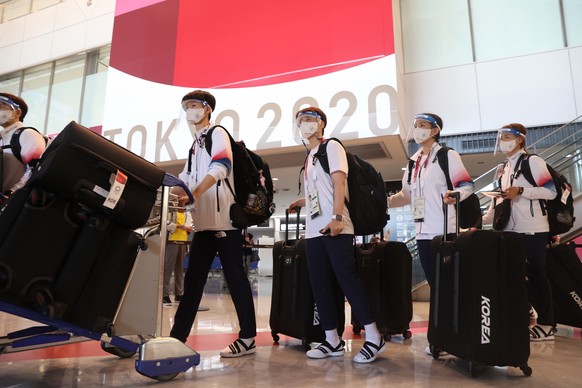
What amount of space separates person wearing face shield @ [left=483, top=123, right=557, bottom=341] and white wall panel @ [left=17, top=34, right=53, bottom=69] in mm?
14120

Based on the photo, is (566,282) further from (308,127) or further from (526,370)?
(308,127)

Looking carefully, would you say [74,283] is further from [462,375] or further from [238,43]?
[238,43]

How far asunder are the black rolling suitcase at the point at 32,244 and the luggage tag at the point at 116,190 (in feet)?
0.53

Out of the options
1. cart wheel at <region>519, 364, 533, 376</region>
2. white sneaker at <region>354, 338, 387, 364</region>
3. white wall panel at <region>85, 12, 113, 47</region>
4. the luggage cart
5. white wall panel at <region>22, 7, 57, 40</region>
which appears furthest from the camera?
white wall panel at <region>22, 7, 57, 40</region>

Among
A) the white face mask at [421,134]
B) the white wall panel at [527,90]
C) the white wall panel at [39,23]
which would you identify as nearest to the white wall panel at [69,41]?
the white wall panel at [39,23]

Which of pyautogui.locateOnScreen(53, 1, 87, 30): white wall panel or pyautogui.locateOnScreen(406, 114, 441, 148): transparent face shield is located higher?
pyautogui.locateOnScreen(53, 1, 87, 30): white wall panel

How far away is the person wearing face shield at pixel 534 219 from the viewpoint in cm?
279

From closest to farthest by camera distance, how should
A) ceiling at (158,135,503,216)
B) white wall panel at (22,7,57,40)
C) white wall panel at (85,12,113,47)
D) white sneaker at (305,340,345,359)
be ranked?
white sneaker at (305,340,345,359) < ceiling at (158,135,503,216) < white wall panel at (85,12,113,47) < white wall panel at (22,7,57,40)

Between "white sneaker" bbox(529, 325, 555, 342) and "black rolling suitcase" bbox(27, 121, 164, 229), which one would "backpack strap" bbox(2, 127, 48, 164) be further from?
"white sneaker" bbox(529, 325, 555, 342)

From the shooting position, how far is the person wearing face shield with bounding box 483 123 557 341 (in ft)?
9.17

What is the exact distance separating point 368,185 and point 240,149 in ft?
2.59

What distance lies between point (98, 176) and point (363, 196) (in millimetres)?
1417

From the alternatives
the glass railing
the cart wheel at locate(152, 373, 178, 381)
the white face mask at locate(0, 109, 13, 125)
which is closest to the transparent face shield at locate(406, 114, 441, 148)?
the cart wheel at locate(152, 373, 178, 381)

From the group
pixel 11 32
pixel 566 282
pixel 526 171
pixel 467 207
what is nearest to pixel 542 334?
pixel 566 282
